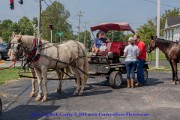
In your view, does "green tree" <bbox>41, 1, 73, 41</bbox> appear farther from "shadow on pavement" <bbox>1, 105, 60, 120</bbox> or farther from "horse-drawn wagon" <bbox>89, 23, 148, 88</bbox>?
"shadow on pavement" <bbox>1, 105, 60, 120</bbox>

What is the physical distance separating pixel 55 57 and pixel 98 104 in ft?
6.82

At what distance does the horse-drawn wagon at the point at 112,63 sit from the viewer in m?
12.1

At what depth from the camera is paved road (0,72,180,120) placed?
25.4ft

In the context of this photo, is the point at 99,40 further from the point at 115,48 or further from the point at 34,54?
the point at 34,54

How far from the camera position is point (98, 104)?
910 centimetres

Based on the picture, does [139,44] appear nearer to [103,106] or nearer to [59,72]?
[59,72]

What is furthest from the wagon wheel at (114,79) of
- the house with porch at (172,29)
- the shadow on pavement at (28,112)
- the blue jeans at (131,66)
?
the house with porch at (172,29)

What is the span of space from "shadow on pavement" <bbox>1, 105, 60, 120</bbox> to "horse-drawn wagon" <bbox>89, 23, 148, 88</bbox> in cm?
368

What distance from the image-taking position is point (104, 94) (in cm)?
1083

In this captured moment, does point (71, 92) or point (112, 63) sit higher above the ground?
point (112, 63)

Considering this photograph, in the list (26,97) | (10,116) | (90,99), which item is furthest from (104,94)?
(10,116)

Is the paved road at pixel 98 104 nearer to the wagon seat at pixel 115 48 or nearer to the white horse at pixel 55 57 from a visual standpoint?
the white horse at pixel 55 57

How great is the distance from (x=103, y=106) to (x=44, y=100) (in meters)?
1.87

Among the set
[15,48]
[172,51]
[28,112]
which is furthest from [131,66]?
[28,112]
